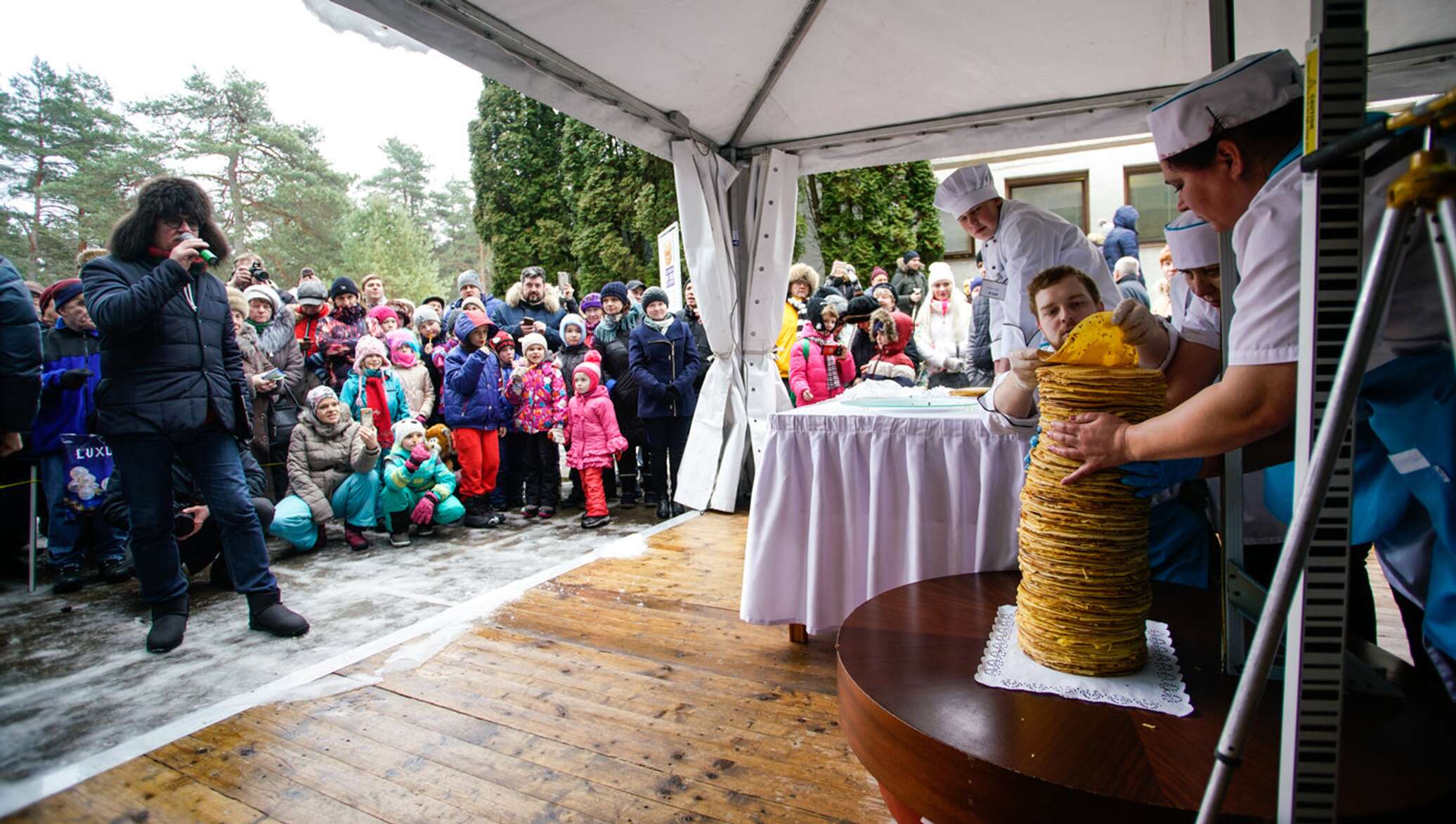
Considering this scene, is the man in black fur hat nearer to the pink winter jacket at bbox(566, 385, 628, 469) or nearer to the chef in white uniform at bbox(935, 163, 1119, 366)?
the pink winter jacket at bbox(566, 385, 628, 469)

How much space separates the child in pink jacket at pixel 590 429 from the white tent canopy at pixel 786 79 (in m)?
0.78

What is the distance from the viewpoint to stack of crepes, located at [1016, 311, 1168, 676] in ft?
3.12

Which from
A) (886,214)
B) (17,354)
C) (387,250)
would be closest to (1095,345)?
(17,354)

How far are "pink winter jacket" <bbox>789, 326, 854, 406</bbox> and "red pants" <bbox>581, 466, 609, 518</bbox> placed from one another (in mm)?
1711

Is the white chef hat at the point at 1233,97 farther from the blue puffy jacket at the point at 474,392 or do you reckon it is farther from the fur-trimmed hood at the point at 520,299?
the fur-trimmed hood at the point at 520,299

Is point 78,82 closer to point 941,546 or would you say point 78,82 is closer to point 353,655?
point 353,655

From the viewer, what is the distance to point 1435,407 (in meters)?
0.85

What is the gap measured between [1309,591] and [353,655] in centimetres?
299

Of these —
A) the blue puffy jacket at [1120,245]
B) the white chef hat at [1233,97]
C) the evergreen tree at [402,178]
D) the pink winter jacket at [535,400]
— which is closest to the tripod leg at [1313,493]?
the white chef hat at [1233,97]

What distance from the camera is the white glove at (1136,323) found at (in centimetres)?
123

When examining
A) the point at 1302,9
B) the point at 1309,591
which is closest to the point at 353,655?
the point at 1309,591

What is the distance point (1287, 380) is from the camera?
32.4 inches

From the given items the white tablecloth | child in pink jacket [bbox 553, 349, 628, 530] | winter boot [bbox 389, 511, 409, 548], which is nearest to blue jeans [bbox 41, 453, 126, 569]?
winter boot [bbox 389, 511, 409, 548]

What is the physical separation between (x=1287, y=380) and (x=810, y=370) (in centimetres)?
483
